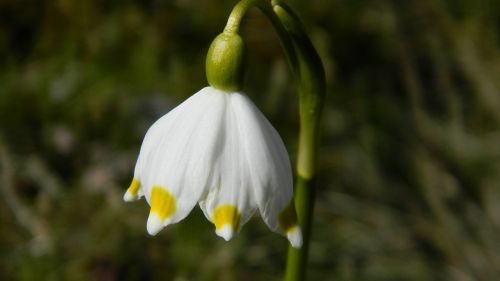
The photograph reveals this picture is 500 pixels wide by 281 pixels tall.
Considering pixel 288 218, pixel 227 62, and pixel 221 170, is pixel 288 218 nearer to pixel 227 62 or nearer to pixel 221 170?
pixel 221 170

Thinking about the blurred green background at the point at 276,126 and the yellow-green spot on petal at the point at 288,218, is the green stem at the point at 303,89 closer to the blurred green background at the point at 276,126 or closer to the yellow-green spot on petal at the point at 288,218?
the yellow-green spot on petal at the point at 288,218

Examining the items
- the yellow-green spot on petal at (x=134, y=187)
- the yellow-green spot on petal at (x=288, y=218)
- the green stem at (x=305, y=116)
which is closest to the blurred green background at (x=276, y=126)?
the green stem at (x=305, y=116)

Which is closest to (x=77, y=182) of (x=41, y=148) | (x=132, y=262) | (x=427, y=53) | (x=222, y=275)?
(x=41, y=148)

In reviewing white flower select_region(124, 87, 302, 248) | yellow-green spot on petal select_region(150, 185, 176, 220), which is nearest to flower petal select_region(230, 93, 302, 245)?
white flower select_region(124, 87, 302, 248)

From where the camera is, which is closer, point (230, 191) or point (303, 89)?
point (230, 191)

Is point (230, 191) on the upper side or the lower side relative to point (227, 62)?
lower

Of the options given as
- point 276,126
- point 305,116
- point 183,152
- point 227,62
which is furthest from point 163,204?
point 276,126
